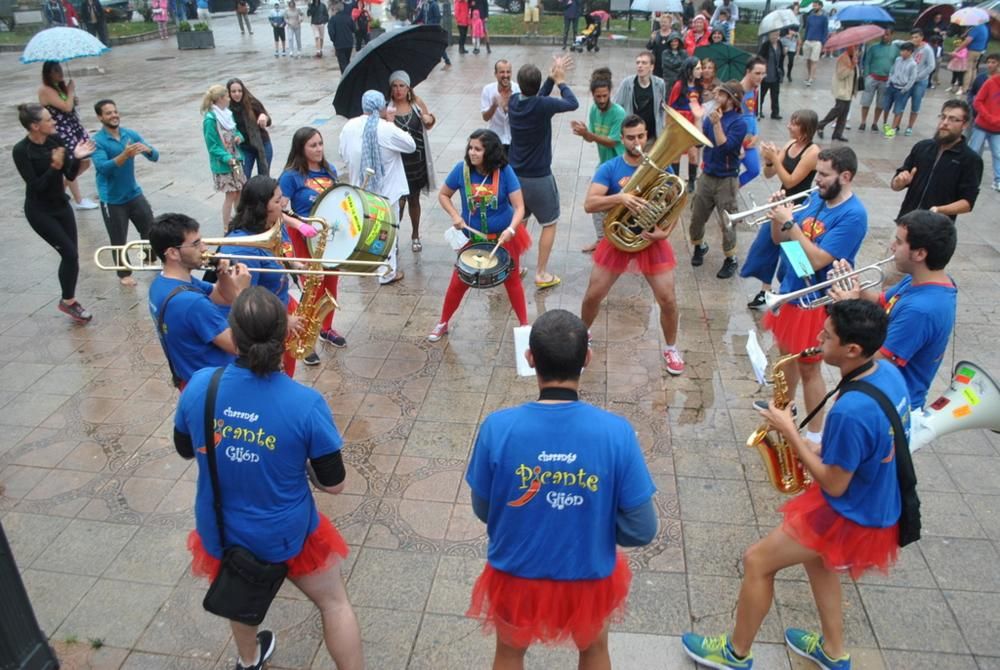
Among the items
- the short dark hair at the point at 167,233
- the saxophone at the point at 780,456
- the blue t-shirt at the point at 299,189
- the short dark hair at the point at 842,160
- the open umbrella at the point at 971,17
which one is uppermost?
the open umbrella at the point at 971,17

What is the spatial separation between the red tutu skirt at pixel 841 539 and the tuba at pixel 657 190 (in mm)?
2631

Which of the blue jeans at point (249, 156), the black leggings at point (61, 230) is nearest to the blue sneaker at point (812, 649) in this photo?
the black leggings at point (61, 230)

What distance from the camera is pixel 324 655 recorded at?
3438mm

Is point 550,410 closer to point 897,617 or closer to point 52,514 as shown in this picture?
point 897,617

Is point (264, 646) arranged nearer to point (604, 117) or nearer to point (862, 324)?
point (862, 324)

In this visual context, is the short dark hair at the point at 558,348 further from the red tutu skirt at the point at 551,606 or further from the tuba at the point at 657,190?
the tuba at the point at 657,190

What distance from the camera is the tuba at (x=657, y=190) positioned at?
5.05 meters

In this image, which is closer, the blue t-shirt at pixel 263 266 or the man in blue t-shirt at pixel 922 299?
the man in blue t-shirt at pixel 922 299

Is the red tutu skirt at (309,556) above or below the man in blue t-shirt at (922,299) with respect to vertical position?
below

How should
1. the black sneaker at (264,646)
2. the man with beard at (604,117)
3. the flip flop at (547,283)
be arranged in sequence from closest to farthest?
the black sneaker at (264,646)
the flip flop at (547,283)
the man with beard at (604,117)

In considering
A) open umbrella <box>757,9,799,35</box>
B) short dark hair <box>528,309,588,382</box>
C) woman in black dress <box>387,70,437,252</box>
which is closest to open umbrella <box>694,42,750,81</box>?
open umbrella <box>757,9,799,35</box>

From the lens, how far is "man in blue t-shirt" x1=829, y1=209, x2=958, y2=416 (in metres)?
3.54

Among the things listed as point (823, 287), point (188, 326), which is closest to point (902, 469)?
point (823, 287)

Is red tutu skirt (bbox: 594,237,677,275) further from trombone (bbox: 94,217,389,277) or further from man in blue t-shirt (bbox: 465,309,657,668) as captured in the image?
man in blue t-shirt (bbox: 465,309,657,668)
